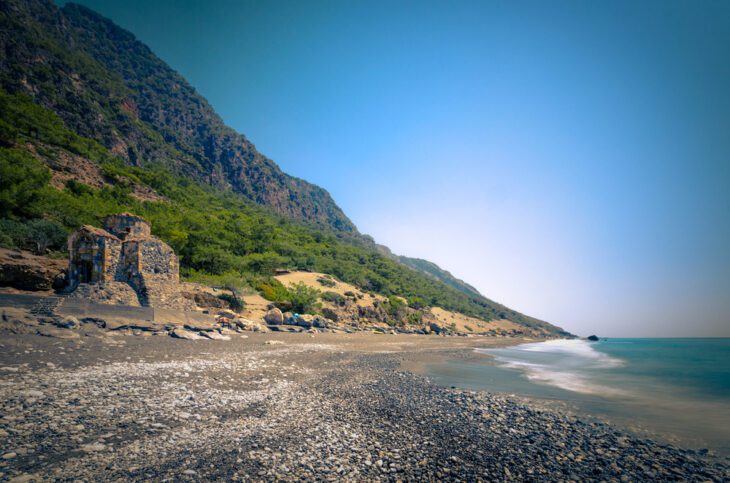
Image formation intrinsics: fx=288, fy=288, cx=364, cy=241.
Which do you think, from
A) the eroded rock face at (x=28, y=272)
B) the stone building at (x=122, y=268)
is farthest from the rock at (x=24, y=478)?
the eroded rock face at (x=28, y=272)

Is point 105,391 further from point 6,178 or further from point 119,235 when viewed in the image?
point 6,178

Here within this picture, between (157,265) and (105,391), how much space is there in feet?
44.5

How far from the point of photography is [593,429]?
694 cm

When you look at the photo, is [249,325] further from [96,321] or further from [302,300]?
[302,300]

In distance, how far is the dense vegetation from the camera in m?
23.9

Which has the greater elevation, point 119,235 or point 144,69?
point 144,69

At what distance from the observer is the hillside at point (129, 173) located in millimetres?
27062

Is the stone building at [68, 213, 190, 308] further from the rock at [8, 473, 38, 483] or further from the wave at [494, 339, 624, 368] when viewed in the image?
the wave at [494, 339, 624, 368]

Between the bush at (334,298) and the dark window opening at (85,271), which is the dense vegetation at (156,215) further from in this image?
the dark window opening at (85,271)

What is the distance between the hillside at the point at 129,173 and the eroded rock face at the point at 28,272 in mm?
4705

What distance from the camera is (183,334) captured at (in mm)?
13539

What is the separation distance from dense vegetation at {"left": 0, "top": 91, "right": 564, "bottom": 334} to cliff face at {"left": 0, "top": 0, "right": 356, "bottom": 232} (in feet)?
37.9

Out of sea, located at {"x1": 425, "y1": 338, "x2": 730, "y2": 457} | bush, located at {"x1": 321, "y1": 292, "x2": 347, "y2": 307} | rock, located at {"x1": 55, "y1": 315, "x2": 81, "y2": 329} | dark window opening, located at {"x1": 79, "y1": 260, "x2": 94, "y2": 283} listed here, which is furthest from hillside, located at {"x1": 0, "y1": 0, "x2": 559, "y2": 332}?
sea, located at {"x1": 425, "y1": 338, "x2": 730, "y2": 457}

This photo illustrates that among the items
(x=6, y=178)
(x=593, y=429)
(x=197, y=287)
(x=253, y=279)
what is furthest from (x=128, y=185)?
(x=593, y=429)
